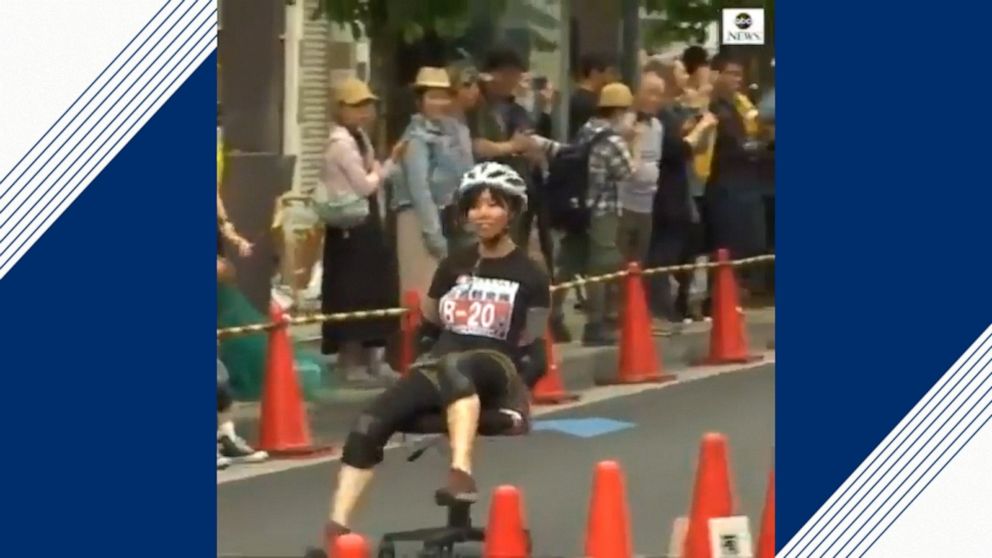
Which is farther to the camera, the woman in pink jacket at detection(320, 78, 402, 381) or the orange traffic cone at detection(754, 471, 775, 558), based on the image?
the orange traffic cone at detection(754, 471, 775, 558)

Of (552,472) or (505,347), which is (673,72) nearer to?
(505,347)

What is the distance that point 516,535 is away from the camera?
2.63m

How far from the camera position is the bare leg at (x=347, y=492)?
259cm

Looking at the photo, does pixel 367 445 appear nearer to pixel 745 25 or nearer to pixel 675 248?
pixel 675 248

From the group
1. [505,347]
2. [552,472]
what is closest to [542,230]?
[505,347]

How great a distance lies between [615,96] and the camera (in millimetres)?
2641

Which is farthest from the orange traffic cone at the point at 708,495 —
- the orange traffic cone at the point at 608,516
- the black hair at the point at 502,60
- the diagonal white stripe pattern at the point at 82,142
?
the diagonal white stripe pattern at the point at 82,142

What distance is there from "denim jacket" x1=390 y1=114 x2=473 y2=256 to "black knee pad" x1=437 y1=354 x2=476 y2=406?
20 cm

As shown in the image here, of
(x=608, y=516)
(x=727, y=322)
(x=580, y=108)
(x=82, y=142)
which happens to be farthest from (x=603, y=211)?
(x=82, y=142)

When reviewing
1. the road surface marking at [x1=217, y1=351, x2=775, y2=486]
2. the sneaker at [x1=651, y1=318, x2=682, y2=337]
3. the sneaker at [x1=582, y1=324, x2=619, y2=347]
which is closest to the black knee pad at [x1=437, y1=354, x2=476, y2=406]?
the road surface marking at [x1=217, y1=351, x2=775, y2=486]

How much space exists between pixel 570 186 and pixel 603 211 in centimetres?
8

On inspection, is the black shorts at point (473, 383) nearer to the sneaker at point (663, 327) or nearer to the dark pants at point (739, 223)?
the sneaker at point (663, 327)

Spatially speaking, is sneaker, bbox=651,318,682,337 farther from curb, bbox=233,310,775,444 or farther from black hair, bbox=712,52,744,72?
black hair, bbox=712,52,744,72

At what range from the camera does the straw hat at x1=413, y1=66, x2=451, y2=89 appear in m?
2.55
